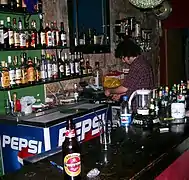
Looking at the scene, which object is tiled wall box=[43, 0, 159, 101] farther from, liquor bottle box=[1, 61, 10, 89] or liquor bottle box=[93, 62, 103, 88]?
liquor bottle box=[1, 61, 10, 89]

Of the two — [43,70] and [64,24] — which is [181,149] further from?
[64,24]

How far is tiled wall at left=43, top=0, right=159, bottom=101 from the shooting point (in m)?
3.50

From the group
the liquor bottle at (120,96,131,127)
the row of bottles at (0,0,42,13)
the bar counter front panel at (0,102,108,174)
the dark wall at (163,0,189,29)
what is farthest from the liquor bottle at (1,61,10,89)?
the dark wall at (163,0,189,29)

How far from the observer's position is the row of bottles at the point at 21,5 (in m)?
2.70

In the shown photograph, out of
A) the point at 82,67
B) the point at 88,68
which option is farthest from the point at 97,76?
the point at 82,67

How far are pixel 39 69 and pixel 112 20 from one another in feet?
6.56

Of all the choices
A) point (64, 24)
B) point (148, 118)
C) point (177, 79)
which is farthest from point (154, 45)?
point (148, 118)

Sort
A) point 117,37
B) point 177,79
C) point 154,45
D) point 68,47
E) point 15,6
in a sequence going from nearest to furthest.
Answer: point 15,6, point 68,47, point 117,37, point 154,45, point 177,79

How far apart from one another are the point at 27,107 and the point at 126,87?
3.50ft

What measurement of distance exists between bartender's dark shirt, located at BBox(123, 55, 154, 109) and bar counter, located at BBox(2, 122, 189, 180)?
1.13 metres

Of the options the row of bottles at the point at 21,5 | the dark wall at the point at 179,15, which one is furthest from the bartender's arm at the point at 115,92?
the dark wall at the point at 179,15

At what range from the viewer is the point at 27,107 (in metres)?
2.90

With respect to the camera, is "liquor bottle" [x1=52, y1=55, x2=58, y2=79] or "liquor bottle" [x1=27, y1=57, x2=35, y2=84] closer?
"liquor bottle" [x1=27, y1=57, x2=35, y2=84]

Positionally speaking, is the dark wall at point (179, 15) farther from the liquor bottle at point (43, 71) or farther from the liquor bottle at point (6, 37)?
the liquor bottle at point (6, 37)
